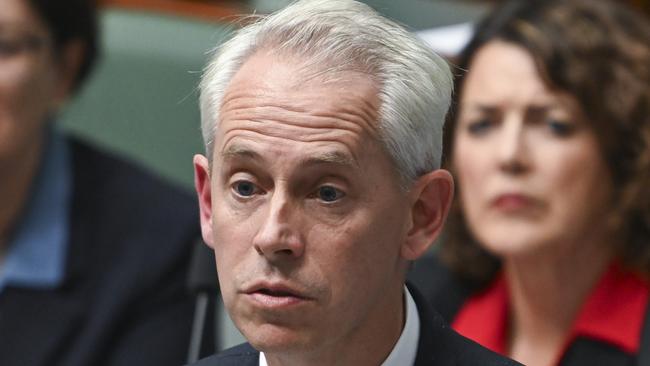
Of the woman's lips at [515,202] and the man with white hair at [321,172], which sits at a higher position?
the man with white hair at [321,172]

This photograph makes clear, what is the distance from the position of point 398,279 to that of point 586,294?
117 centimetres

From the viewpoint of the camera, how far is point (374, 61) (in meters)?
1.95

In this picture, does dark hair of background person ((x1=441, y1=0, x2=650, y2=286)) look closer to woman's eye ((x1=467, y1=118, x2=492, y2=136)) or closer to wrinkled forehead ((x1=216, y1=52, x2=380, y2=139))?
woman's eye ((x1=467, y1=118, x2=492, y2=136))

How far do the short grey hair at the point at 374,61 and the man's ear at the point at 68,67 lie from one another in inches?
→ 57.4

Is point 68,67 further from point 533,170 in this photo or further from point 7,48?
point 533,170

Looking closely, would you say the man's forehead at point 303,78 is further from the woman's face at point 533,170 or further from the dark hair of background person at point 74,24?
the dark hair of background person at point 74,24

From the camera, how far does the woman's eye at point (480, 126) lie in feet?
10.3

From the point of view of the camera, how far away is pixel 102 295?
125 inches

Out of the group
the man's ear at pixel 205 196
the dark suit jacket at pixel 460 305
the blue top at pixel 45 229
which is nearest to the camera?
the man's ear at pixel 205 196

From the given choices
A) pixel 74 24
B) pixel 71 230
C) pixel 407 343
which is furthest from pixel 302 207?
pixel 74 24

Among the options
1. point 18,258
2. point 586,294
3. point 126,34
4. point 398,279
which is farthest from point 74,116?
point 398,279

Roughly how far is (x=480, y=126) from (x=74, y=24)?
0.99m

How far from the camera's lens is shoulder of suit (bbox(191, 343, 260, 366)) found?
2.12 meters

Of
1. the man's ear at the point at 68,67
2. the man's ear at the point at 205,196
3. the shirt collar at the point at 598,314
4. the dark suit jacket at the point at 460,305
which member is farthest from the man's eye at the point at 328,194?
the man's ear at the point at 68,67
